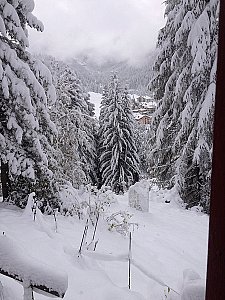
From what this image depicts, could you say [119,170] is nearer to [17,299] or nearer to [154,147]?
[154,147]

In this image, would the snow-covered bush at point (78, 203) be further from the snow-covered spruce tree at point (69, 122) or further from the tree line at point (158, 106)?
the snow-covered spruce tree at point (69, 122)

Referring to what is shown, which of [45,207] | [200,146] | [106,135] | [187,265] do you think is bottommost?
[187,265]

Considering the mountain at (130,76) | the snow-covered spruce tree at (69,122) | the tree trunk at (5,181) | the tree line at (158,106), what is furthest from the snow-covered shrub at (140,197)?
the tree trunk at (5,181)

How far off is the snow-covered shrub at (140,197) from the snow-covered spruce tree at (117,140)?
10333 mm

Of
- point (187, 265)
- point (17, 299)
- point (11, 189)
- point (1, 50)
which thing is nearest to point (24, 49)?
point (1, 50)

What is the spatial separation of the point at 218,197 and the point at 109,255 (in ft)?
15.8

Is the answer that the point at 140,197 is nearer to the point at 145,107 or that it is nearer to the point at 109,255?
the point at 109,255

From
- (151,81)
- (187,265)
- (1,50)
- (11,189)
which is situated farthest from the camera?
(151,81)

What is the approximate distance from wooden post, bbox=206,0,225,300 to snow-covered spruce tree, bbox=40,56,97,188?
1487cm

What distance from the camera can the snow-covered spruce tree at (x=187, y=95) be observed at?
866 centimetres

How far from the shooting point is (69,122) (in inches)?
763

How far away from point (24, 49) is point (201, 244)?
6.69 m

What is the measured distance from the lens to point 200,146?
9.96 meters

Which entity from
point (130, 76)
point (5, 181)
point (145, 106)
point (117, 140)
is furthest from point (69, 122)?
point (130, 76)
